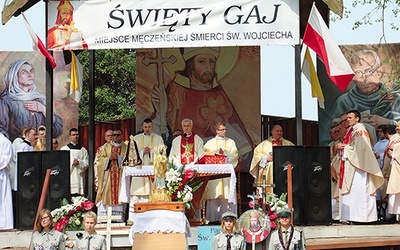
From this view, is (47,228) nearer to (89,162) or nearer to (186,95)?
(89,162)

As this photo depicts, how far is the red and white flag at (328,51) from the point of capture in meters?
17.5

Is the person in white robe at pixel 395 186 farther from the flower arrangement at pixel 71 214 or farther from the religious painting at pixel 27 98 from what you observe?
the religious painting at pixel 27 98

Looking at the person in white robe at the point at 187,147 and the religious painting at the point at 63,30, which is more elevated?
the religious painting at the point at 63,30

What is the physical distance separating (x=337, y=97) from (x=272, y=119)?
2.16m

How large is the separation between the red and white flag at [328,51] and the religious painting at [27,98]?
7.07m

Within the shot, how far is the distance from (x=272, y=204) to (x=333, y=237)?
1.31m

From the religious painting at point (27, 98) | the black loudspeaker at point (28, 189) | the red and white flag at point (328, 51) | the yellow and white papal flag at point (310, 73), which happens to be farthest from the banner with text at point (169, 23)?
the religious painting at point (27, 98)

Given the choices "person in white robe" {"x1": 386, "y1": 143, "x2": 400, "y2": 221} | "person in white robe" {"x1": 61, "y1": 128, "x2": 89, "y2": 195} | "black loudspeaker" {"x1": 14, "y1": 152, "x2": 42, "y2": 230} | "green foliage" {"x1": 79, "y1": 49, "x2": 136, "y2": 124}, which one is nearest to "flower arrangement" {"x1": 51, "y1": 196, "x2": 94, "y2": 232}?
"black loudspeaker" {"x1": 14, "y1": 152, "x2": 42, "y2": 230}

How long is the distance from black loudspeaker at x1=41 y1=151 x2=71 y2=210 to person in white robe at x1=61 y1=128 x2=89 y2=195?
10.2 ft

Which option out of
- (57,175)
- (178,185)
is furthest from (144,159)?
(178,185)

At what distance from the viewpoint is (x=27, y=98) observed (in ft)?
76.3

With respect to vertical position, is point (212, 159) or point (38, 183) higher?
point (212, 159)

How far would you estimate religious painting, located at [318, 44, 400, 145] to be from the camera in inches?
866

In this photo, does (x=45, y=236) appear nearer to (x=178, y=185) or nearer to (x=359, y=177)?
(x=178, y=185)
